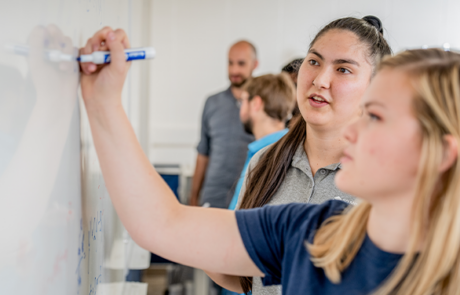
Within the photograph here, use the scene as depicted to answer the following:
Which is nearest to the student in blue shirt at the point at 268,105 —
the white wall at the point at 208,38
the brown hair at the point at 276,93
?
the brown hair at the point at 276,93

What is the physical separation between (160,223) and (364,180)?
339 mm

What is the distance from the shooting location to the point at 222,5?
405 cm

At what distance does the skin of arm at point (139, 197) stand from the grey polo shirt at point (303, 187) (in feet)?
0.88

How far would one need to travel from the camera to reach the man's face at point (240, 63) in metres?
2.83

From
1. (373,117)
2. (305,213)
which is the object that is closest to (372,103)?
(373,117)

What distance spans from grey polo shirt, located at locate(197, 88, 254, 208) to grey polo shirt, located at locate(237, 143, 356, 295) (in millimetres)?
1606

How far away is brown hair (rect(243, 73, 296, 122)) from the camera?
2025 mm

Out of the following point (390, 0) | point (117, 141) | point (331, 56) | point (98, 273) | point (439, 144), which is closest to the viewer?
point (439, 144)

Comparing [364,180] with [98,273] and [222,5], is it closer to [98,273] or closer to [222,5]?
[98,273]

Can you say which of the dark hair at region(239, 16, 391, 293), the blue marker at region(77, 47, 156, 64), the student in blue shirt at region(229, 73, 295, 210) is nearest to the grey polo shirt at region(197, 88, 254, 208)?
the student in blue shirt at region(229, 73, 295, 210)

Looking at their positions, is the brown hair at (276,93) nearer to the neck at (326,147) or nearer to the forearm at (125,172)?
the neck at (326,147)

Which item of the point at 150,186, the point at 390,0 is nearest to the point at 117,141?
the point at 150,186

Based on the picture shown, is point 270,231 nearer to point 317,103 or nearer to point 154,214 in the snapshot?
point 154,214

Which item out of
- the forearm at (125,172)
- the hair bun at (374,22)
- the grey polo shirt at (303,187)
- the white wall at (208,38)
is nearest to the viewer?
the forearm at (125,172)
